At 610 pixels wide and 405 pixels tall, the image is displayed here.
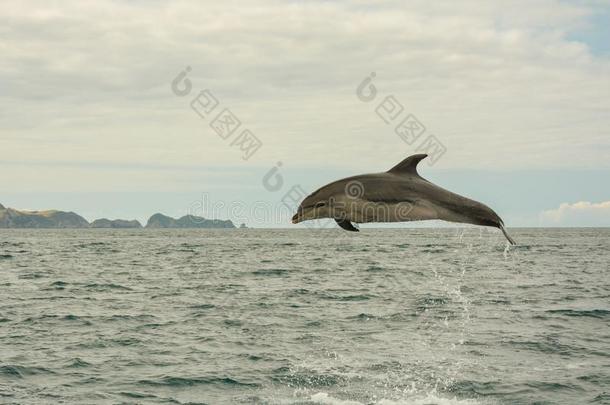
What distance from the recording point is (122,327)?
1246 inches

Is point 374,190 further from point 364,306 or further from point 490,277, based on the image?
point 490,277

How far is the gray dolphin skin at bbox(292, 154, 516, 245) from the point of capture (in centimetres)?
771

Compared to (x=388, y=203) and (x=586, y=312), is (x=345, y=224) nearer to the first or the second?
(x=388, y=203)

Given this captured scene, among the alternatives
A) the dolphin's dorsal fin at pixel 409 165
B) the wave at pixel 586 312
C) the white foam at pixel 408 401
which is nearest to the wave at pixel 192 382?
the white foam at pixel 408 401

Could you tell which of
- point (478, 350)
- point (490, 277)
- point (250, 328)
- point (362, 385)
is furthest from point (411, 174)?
point (490, 277)

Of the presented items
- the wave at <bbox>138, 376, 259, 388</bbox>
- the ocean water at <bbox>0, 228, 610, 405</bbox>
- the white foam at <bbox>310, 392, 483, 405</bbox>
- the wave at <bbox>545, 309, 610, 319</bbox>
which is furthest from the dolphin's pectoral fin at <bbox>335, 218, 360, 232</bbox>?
the wave at <bbox>545, 309, 610, 319</bbox>

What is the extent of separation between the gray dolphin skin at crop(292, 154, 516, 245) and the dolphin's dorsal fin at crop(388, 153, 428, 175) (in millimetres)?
102

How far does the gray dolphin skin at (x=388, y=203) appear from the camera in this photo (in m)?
7.71

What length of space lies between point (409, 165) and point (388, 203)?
857mm

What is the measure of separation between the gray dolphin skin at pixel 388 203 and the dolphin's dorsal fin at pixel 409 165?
0.33ft

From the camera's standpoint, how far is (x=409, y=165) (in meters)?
8.45

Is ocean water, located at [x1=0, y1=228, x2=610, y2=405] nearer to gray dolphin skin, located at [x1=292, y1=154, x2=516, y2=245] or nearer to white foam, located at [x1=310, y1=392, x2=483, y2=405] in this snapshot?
white foam, located at [x1=310, y1=392, x2=483, y2=405]

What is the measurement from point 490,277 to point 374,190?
55632 millimetres

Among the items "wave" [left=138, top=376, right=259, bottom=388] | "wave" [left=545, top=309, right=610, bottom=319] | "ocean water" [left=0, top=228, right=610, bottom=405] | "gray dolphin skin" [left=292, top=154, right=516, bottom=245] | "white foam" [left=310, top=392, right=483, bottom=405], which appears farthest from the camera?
"wave" [left=545, top=309, right=610, bottom=319]
